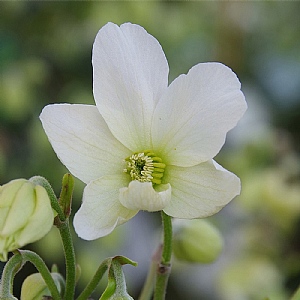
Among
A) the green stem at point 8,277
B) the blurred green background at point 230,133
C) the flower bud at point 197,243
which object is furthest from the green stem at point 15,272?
the blurred green background at point 230,133

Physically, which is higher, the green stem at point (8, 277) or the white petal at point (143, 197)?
the white petal at point (143, 197)

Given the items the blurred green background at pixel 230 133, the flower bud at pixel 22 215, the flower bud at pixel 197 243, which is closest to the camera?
the flower bud at pixel 22 215

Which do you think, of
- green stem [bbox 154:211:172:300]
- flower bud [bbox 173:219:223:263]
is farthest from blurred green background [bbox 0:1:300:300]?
green stem [bbox 154:211:172:300]

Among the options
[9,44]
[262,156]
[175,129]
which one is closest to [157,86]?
[175,129]

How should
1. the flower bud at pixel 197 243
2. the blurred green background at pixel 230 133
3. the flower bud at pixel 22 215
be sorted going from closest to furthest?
the flower bud at pixel 22 215 < the flower bud at pixel 197 243 < the blurred green background at pixel 230 133

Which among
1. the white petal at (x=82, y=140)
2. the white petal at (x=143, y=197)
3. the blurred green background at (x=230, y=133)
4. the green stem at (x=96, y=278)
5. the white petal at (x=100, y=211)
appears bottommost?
the blurred green background at (x=230, y=133)

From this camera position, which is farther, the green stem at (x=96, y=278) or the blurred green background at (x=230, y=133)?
the blurred green background at (x=230, y=133)

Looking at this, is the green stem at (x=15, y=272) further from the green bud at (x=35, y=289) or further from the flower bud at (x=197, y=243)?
the flower bud at (x=197, y=243)
